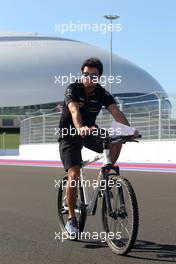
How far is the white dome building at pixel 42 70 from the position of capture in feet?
304

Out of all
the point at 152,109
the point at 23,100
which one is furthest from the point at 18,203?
the point at 23,100

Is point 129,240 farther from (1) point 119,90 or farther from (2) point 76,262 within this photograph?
(1) point 119,90

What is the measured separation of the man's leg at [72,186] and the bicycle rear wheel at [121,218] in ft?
1.22

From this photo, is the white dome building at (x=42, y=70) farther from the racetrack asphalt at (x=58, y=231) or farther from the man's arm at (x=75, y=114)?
the man's arm at (x=75, y=114)

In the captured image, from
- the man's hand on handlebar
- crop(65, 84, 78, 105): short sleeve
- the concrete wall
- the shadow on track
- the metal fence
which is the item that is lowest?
the shadow on track

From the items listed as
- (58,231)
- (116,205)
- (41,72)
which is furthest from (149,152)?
(41,72)

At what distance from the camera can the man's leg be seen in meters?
5.16

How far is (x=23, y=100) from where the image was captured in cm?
9238

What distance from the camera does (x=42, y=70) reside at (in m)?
94.9

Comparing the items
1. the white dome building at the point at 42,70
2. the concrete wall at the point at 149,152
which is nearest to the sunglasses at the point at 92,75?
the concrete wall at the point at 149,152

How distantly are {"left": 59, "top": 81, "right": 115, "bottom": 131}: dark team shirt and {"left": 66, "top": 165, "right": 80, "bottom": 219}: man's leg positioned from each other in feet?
1.34

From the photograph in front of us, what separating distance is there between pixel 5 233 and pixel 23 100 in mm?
87231

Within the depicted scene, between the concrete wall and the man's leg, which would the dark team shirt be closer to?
the man's leg

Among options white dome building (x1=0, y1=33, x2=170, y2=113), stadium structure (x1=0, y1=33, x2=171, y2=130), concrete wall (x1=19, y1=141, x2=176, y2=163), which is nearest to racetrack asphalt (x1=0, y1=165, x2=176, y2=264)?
concrete wall (x1=19, y1=141, x2=176, y2=163)
